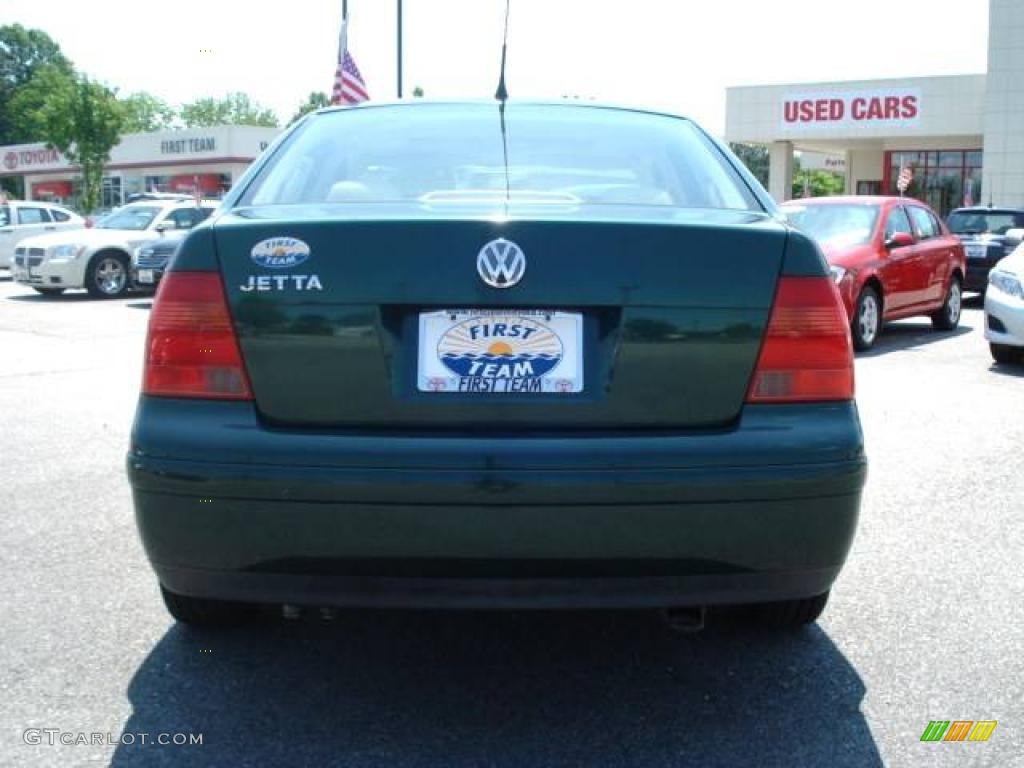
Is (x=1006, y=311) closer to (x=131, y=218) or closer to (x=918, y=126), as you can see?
(x=131, y=218)

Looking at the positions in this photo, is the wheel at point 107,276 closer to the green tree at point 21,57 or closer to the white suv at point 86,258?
the white suv at point 86,258

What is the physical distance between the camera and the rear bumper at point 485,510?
8.58 feet

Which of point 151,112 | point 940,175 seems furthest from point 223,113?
point 940,175

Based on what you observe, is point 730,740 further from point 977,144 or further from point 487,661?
point 977,144

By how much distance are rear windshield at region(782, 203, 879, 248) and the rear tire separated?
1855 mm

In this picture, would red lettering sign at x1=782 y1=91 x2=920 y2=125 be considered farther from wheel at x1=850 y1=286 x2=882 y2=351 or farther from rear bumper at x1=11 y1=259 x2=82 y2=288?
wheel at x1=850 y1=286 x2=882 y2=351

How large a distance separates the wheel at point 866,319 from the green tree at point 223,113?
106833mm

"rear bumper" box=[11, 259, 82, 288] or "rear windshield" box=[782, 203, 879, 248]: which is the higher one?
"rear windshield" box=[782, 203, 879, 248]

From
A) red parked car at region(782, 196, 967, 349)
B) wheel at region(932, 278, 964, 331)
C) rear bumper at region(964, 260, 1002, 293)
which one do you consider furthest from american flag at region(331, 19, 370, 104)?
wheel at region(932, 278, 964, 331)

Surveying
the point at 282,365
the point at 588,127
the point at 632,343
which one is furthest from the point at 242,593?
the point at 588,127

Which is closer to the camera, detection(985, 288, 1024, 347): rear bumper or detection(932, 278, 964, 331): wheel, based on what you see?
detection(985, 288, 1024, 347): rear bumper

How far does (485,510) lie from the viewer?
8.55 ft

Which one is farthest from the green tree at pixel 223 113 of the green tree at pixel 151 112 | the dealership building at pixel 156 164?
the dealership building at pixel 156 164

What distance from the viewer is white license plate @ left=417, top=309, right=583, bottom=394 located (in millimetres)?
2682
